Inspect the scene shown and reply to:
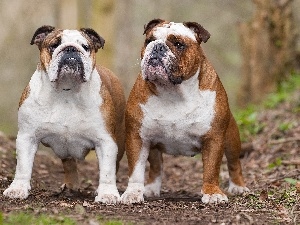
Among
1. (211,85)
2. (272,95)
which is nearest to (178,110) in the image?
(211,85)

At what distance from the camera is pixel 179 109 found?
21.7ft

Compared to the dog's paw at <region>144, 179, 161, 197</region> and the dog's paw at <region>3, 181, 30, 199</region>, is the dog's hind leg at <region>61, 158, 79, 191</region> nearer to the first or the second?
the dog's paw at <region>144, 179, 161, 197</region>

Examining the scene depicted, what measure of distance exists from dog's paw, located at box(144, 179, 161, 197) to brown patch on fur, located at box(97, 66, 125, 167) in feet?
1.52

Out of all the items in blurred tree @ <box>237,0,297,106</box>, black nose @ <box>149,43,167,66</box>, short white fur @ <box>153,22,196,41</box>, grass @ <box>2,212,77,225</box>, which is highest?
blurred tree @ <box>237,0,297,106</box>

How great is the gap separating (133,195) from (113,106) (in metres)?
0.91

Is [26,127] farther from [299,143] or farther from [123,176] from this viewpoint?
[299,143]

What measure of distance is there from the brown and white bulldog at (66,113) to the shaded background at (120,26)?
834 cm

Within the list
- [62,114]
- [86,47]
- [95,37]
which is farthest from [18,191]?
[95,37]

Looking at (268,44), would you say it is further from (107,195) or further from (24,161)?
(24,161)

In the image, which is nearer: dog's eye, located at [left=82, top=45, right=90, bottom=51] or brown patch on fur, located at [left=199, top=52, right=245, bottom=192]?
dog's eye, located at [left=82, top=45, right=90, bottom=51]

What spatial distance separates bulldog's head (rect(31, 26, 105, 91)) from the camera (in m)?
6.23

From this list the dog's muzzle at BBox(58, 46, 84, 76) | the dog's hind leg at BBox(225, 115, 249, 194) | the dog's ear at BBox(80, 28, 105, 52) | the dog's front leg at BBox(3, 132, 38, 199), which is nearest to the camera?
the dog's muzzle at BBox(58, 46, 84, 76)

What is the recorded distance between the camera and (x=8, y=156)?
30.8 feet

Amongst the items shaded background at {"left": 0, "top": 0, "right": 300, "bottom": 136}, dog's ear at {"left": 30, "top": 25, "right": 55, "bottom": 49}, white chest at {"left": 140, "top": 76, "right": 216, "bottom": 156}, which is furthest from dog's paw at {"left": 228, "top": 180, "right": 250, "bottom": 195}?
shaded background at {"left": 0, "top": 0, "right": 300, "bottom": 136}
